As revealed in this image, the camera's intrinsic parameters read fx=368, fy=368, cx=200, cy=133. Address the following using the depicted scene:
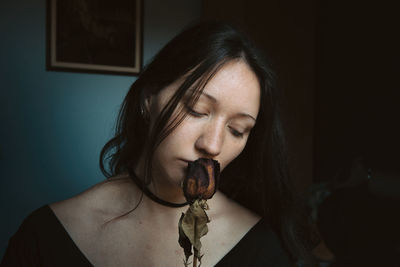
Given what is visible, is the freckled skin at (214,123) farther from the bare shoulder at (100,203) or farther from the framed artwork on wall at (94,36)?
the framed artwork on wall at (94,36)

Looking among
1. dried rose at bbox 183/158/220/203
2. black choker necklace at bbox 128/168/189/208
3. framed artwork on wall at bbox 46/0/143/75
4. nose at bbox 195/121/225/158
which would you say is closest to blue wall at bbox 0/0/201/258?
framed artwork on wall at bbox 46/0/143/75

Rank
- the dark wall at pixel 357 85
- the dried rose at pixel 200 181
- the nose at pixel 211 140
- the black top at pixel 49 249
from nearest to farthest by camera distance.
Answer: the dried rose at pixel 200 181
the nose at pixel 211 140
the black top at pixel 49 249
the dark wall at pixel 357 85

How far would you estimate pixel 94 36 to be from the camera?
2193 millimetres

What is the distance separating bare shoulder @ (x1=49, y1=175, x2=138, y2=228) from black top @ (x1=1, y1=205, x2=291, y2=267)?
29 millimetres

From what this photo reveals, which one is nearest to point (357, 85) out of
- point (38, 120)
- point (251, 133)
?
point (251, 133)

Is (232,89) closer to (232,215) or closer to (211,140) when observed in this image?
(211,140)

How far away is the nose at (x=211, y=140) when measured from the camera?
2.28 feet

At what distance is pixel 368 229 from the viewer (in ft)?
5.05

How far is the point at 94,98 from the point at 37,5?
23.6 inches

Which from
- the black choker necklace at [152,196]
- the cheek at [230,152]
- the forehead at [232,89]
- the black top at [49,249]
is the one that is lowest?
the black top at [49,249]

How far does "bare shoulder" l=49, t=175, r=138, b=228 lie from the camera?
0.92m

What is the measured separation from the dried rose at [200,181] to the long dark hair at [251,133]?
0.79ft

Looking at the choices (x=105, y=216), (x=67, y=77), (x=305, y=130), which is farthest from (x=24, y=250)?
(x=305, y=130)

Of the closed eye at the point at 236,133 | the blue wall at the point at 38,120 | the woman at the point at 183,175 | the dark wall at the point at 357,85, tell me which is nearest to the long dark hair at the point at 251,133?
the woman at the point at 183,175
